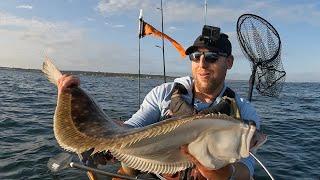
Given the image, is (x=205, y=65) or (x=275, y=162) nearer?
(x=205, y=65)

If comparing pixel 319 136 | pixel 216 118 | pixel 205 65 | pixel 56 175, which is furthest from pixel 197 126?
pixel 319 136

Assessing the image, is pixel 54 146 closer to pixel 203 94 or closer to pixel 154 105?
pixel 154 105

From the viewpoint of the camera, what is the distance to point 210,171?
13.4 feet

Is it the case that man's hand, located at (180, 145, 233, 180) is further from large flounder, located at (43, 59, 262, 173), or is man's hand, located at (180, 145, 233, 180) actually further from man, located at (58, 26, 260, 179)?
man, located at (58, 26, 260, 179)

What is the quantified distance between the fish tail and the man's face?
6.88 ft

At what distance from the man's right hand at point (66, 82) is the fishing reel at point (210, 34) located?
6.93 feet

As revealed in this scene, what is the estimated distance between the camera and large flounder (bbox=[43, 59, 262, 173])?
3.54 meters

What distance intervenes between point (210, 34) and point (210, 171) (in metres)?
2.45

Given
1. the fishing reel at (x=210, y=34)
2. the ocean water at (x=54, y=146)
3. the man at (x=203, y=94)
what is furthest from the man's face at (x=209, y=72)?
the ocean water at (x=54, y=146)

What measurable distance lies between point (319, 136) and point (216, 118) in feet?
45.7

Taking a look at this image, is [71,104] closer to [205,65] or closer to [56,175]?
[205,65]

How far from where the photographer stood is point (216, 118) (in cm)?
351

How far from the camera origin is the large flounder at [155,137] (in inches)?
139

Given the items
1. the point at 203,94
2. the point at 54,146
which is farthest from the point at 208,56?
the point at 54,146
